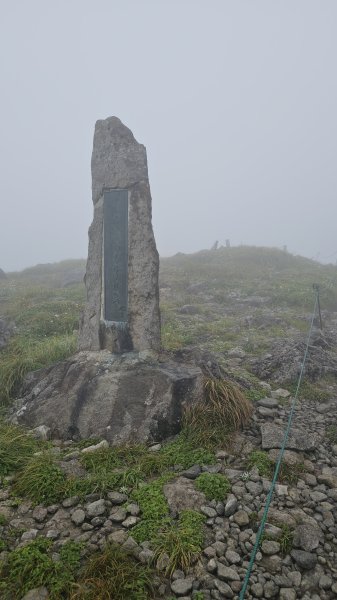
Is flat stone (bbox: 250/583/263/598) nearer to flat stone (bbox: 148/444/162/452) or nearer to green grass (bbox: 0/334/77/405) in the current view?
flat stone (bbox: 148/444/162/452)

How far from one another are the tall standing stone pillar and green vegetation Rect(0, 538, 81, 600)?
3.81 metres

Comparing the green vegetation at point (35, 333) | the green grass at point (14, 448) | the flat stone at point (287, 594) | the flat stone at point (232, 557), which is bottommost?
the flat stone at point (287, 594)

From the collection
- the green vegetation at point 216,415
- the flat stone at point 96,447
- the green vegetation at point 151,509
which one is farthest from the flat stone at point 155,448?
the green vegetation at point 151,509

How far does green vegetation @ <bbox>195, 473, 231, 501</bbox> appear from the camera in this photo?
4396mm

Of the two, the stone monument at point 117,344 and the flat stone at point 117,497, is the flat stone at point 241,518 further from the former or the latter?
the stone monument at point 117,344

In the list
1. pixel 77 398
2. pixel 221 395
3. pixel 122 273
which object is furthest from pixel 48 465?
pixel 122 273

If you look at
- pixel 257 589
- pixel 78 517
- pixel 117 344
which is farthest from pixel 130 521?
pixel 117 344

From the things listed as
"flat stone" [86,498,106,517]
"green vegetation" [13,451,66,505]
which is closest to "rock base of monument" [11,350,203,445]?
"green vegetation" [13,451,66,505]

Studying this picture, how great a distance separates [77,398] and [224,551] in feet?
11.1

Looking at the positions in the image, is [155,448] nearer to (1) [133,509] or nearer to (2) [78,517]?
(1) [133,509]

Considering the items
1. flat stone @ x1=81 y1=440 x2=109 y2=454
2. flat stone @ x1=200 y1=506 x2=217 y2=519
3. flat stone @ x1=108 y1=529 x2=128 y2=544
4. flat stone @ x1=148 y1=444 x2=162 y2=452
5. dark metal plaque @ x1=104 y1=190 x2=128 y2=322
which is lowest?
flat stone @ x1=200 y1=506 x2=217 y2=519

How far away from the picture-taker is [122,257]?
23.6 ft

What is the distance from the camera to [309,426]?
6.08 meters

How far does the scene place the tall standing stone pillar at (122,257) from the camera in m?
7.10
